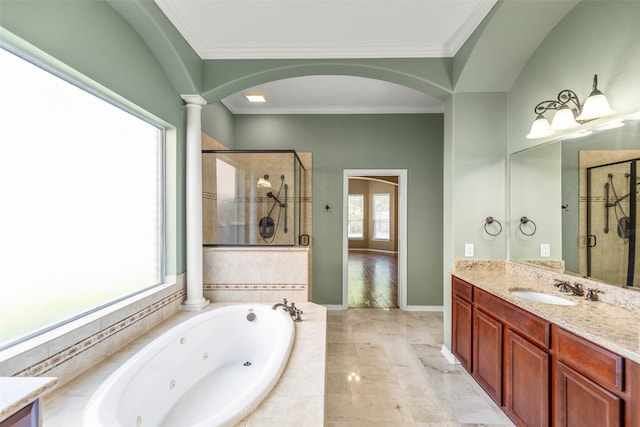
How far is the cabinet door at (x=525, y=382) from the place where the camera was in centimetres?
143

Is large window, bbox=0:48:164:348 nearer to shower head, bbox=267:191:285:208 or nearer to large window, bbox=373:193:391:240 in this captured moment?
shower head, bbox=267:191:285:208

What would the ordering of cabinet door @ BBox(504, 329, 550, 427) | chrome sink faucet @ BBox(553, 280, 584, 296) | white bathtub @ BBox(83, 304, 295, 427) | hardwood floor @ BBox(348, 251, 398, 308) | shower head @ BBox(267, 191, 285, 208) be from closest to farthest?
white bathtub @ BBox(83, 304, 295, 427) < cabinet door @ BBox(504, 329, 550, 427) < chrome sink faucet @ BBox(553, 280, 584, 296) < shower head @ BBox(267, 191, 285, 208) < hardwood floor @ BBox(348, 251, 398, 308)

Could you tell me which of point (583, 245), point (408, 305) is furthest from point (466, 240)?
point (408, 305)

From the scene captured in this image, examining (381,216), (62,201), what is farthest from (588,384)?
(381,216)

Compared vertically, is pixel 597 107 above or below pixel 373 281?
above

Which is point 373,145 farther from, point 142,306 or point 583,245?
point 142,306

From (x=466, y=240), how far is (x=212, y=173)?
262 cm

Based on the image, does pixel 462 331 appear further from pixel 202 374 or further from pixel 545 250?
pixel 202 374

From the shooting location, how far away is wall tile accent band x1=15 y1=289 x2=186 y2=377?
4.05 ft

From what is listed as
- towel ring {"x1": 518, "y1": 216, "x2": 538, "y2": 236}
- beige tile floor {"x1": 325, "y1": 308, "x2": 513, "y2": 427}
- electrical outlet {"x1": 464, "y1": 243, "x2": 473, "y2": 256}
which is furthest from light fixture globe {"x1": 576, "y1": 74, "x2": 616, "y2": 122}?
beige tile floor {"x1": 325, "y1": 308, "x2": 513, "y2": 427}

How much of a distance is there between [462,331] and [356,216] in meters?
7.49

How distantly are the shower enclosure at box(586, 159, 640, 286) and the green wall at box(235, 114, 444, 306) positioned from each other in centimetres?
204

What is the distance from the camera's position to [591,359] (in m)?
1.19

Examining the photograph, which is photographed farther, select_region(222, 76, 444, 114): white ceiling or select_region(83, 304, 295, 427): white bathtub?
select_region(222, 76, 444, 114): white ceiling
